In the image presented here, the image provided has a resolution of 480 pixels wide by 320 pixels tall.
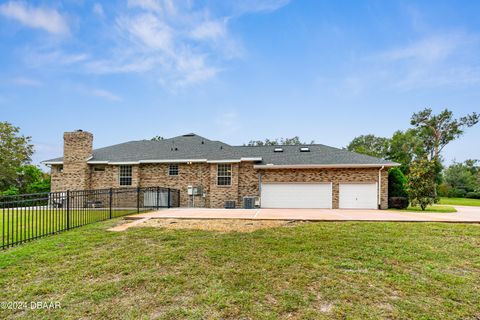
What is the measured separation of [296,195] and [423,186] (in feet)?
23.8

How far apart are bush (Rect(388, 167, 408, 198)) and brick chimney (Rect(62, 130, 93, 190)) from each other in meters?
19.3

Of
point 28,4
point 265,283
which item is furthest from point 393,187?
point 28,4

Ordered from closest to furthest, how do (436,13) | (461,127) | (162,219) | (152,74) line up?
(162,219) < (436,13) < (152,74) < (461,127)

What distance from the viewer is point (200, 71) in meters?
16.0

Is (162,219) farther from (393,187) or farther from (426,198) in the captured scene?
(426,198)

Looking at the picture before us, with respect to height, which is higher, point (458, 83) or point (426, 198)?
point (458, 83)

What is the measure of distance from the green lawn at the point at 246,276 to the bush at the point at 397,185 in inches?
367

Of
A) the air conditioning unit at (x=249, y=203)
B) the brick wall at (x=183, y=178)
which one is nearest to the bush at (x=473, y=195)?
the air conditioning unit at (x=249, y=203)

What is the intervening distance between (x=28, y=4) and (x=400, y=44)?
1780 centimetres

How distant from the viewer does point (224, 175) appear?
1537 cm

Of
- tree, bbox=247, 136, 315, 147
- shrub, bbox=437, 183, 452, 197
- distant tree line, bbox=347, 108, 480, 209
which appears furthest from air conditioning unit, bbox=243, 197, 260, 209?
shrub, bbox=437, 183, 452, 197

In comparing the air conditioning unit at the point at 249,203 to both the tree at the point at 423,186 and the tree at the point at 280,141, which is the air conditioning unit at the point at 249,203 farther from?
the tree at the point at 280,141

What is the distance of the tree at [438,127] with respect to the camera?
108 ft

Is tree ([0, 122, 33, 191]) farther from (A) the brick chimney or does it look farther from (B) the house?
(A) the brick chimney
